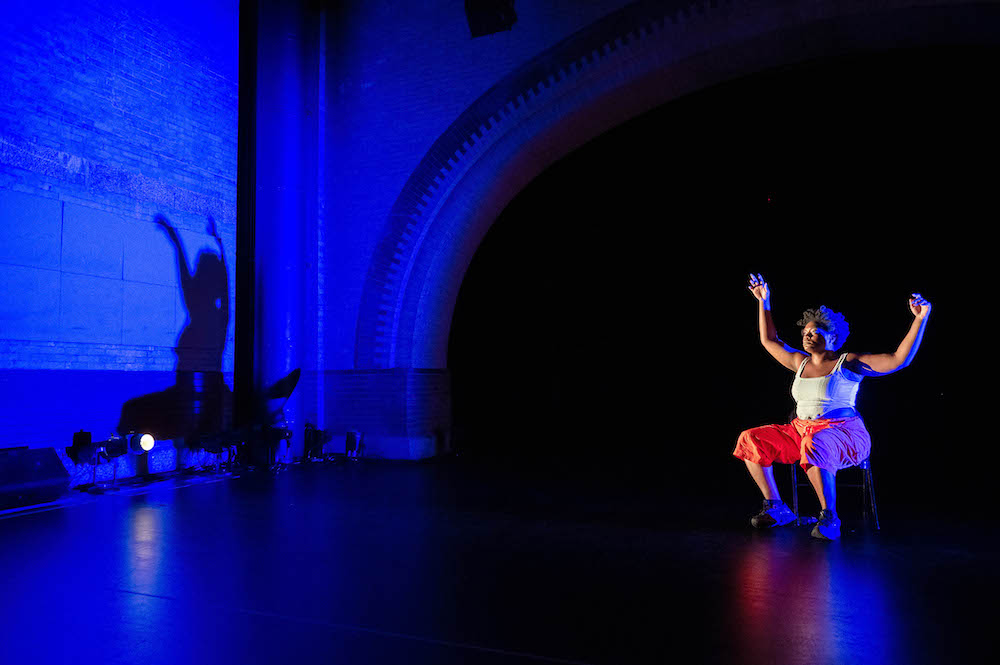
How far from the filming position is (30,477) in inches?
212

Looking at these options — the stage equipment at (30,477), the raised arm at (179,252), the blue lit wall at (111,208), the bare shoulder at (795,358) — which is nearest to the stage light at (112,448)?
the blue lit wall at (111,208)

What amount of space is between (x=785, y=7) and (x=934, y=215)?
2.77m

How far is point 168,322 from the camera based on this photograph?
293 inches

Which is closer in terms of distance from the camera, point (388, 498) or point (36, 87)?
point (388, 498)

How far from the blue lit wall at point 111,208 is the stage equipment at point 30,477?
29.4 inches

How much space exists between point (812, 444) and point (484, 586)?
81.1 inches

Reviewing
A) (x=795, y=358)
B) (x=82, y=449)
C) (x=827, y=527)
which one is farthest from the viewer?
(x=82, y=449)

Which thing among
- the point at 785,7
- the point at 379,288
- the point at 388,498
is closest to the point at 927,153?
the point at 785,7

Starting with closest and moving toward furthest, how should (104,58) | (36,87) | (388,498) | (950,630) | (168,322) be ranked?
1. (950,630)
2. (388,498)
3. (36,87)
4. (104,58)
5. (168,322)

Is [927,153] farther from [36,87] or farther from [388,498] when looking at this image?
[36,87]

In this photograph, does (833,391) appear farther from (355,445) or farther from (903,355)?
(355,445)

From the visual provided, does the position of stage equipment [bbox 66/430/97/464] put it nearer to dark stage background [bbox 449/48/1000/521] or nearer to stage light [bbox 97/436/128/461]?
stage light [bbox 97/436/128/461]

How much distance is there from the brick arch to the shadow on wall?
148 centimetres

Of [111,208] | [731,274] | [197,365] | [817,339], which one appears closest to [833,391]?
[817,339]
